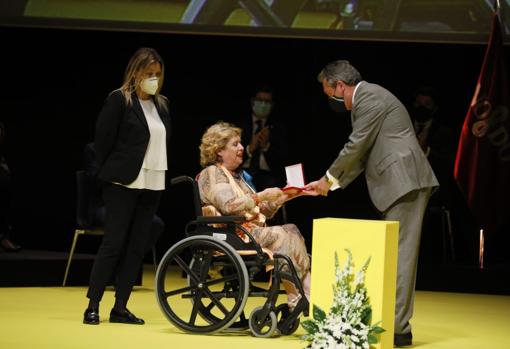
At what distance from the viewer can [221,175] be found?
203 inches

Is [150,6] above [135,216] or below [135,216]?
above

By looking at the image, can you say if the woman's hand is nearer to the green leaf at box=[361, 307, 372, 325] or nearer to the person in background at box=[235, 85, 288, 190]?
the green leaf at box=[361, 307, 372, 325]

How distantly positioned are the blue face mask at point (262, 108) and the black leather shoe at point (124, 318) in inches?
119

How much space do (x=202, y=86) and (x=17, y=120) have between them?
59.9 inches

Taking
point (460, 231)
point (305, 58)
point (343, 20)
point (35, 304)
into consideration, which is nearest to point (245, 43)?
point (305, 58)

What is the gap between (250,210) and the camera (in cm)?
505

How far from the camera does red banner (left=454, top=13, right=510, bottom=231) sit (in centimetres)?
779

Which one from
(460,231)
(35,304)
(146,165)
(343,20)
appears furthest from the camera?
(460,231)

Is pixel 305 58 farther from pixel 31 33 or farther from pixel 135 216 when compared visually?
pixel 135 216

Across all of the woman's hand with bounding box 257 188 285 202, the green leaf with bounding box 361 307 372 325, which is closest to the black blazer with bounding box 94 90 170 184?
the woman's hand with bounding box 257 188 285 202

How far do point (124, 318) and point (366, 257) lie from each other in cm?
151

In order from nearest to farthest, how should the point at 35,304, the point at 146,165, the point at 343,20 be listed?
the point at 146,165
the point at 35,304
the point at 343,20

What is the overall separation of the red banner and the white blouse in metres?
3.24

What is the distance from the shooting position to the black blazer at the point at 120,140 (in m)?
5.04
